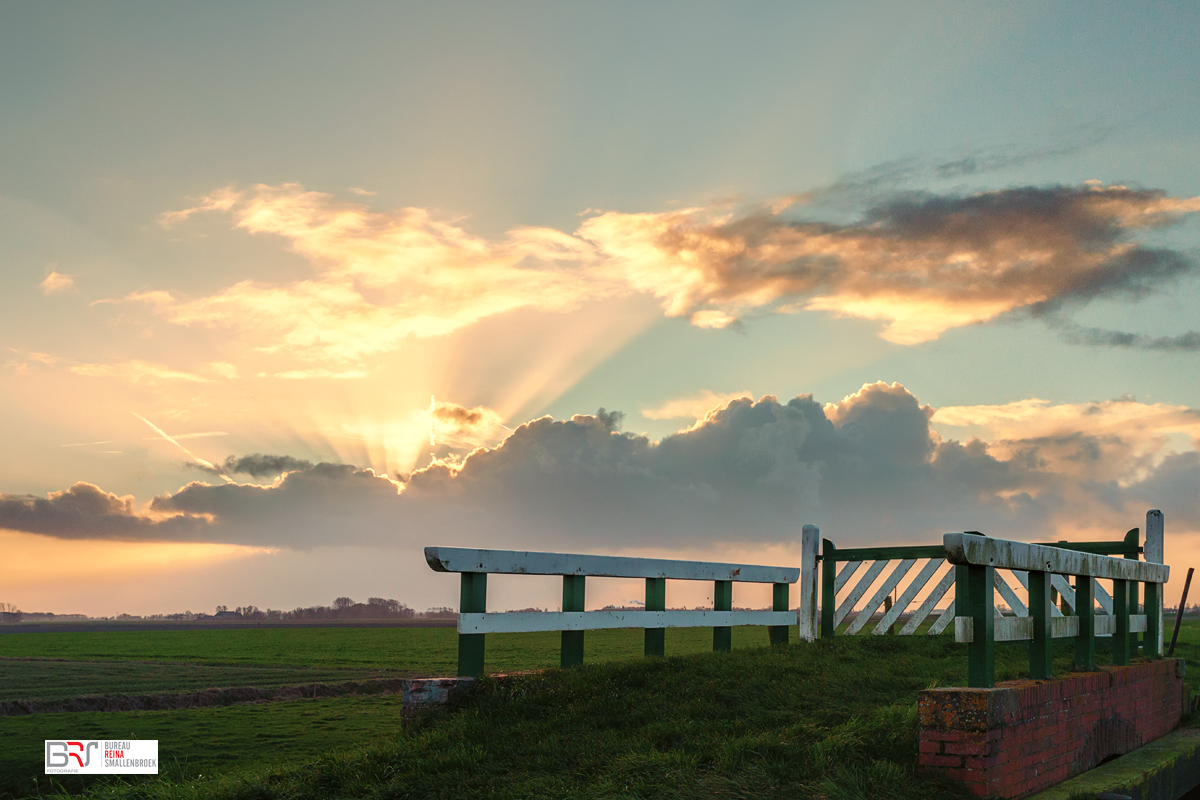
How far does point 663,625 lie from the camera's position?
9.98m

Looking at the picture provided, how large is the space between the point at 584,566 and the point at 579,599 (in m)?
0.33

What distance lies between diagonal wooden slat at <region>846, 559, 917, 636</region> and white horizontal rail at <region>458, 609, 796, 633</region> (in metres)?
1.73

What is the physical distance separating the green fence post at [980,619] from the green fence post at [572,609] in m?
3.91

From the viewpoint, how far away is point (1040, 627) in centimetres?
719

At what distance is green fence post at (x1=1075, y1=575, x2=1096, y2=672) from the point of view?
827cm

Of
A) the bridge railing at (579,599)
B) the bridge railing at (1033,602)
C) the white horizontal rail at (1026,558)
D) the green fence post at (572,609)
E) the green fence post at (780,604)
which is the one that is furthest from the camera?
the green fence post at (780,604)

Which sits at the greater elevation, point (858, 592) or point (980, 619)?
point (980, 619)

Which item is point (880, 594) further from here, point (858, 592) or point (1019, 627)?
point (1019, 627)

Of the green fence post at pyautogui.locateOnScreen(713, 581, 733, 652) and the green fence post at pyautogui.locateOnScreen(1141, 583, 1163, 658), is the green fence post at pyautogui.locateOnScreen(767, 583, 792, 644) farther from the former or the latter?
the green fence post at pyautogui.locateOnScreen(1141, 583, 1163, 658)

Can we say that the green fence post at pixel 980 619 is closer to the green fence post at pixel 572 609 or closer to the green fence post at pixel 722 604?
the green fence post at pixel 572 609

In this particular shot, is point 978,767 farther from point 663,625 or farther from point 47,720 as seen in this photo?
point 47,720

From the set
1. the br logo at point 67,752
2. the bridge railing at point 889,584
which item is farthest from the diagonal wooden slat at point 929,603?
the br logo at point 67,752

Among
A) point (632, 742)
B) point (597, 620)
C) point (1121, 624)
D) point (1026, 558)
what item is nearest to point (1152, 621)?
point (1121, 624)

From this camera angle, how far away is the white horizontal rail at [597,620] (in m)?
8.10
